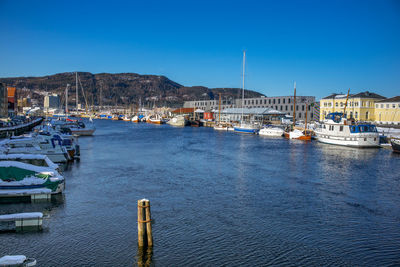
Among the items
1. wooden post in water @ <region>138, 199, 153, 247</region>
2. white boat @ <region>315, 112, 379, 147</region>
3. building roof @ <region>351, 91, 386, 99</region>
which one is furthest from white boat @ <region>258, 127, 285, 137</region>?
wooden post in water @ <region>138, 199, 153, 247</region>

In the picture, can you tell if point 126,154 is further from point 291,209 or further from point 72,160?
point 291,209

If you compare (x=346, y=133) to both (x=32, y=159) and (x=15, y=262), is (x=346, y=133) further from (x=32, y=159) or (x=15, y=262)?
(x=15, y=262)

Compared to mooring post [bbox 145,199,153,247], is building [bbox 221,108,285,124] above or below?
above

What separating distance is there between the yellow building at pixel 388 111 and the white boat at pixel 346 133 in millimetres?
26992

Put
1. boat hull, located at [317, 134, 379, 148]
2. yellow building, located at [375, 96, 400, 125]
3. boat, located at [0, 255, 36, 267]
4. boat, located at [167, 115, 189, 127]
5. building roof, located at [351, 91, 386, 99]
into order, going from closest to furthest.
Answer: boat, located at [0, 255, 36, 267], boat hull, located at [317, 134, 379, 148], yellow building, located at [375, 96, 400, 125], building roof, located at [351, 91, 386, 99], boat, located at [167, 115, 189, 127]

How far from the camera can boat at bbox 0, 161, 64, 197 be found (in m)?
18.4

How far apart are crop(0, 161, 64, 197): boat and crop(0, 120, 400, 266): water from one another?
40.9 inches

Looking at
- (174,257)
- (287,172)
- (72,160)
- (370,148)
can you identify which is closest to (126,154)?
(72,160)

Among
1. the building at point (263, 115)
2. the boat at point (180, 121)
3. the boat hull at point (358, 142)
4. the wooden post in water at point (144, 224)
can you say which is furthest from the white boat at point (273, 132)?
the wooden post in water at point (144, 224)

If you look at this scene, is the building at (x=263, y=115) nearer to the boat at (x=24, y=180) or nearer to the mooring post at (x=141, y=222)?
the boat at (x=24, y=180)

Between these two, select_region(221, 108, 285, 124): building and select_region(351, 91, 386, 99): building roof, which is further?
select_region(221, 108, 285, 124): building

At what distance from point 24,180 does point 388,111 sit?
257ft

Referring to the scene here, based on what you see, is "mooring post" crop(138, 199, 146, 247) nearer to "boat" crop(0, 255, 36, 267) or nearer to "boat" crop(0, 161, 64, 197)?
"boat" crop(0, 255, 36, 267)

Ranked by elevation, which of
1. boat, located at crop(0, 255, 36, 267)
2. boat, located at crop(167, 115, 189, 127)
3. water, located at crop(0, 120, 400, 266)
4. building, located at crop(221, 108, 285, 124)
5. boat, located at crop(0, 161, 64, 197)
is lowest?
water, located at crop(0, 120, 400, 266)
